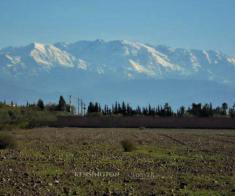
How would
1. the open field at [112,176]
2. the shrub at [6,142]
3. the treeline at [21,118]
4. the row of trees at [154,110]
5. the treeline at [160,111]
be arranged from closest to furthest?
1. the open field at [112,176]
2. the shrub at [6,142]
3. the treeline at [21,118]
4. the row of trees at [154,110]
5. the treeline at [160,111]

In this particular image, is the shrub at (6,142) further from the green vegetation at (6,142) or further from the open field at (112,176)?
the open field at (112,176)

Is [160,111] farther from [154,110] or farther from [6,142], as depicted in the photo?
[6,142]

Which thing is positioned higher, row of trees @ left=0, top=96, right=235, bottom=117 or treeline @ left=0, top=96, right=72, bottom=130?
row of trees @ left=0, top=96, right=235, bottom=117

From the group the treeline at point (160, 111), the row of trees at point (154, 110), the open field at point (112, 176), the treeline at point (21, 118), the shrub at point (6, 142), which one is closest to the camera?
the open field at point (112, 176)

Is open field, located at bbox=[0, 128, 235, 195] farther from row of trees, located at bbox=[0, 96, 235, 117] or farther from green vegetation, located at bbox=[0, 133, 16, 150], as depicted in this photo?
row of trees, located at bbox=[0, 96, 235, 117]

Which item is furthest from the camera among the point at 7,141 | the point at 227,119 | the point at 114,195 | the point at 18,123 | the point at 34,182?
the point at 227,119

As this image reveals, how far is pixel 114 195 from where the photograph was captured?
17219 millimetres

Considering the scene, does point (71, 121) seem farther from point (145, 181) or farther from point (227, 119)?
point (145, 181)

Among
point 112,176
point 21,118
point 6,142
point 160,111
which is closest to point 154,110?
point 160,111

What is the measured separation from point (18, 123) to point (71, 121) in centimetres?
2840

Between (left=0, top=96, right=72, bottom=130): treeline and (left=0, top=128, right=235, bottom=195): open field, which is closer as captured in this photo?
(left=0, top=128, right=235, bottom=195): open field

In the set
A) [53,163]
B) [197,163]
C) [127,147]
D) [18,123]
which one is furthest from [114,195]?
[18,123]

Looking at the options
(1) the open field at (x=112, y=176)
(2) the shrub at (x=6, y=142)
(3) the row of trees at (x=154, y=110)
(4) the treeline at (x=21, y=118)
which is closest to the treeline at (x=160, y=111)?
(3) the row of trees at (x=154, y=110)

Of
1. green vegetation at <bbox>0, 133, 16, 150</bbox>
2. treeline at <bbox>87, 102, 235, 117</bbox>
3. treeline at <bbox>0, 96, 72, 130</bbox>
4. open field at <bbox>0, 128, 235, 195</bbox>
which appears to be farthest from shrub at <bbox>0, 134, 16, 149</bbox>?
treeline at <bbox>87, 102, 235, 117</bbox>
